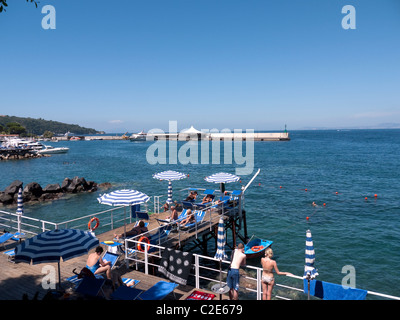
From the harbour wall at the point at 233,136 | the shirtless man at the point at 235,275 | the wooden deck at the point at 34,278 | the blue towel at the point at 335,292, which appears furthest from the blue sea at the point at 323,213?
the harbour wall at the point at 233,136

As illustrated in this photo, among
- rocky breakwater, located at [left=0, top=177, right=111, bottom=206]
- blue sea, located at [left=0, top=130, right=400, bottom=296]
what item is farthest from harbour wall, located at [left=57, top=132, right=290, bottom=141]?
rocky breakwater, located at [left=0, top=177, right=111, bottom=206]

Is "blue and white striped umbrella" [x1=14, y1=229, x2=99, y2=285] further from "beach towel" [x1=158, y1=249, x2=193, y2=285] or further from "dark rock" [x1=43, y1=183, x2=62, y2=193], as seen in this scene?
"dark rock" [x1=43, y1=183, x2=62, y2=193]

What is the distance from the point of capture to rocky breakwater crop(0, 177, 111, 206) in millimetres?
32188

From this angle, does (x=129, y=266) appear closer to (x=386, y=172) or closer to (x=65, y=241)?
(x=65, y=241)

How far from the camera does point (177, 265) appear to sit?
926 centimetres

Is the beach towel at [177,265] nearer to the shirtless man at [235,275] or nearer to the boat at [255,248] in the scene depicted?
the shirtless man at [235,275]

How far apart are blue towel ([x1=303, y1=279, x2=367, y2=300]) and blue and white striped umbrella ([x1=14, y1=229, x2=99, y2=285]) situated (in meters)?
6.38

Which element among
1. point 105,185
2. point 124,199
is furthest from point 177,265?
point 105,185

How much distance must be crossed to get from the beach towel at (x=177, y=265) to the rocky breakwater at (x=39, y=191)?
95.2ft

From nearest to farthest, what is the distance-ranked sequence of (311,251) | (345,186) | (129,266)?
(311,251) → (129,266) → (345,186)

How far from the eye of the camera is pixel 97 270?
8617 mm

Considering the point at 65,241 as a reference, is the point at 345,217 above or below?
below
